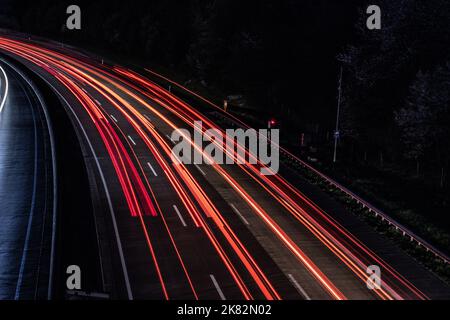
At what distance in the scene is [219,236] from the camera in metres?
26.0

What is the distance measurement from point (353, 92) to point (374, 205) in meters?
21.0

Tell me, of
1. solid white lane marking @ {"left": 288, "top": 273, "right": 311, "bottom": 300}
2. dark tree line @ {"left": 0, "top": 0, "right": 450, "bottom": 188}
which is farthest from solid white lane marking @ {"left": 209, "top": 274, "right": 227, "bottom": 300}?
dark tree line @ {"left": 0, "top": 0, "right": 450, "bottom": 188}

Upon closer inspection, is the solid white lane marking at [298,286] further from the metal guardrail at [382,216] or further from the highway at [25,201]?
the highway at [25,201]

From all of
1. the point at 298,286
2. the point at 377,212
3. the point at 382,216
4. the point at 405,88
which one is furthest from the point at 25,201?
the point at 405,88

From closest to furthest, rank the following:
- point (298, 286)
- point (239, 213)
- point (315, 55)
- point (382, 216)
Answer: point (298, 286), point (382, 216), point (239, 213), point (315, 55)

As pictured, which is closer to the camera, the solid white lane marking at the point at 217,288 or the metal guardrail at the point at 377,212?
the solid white lane marking at the point at 217,288

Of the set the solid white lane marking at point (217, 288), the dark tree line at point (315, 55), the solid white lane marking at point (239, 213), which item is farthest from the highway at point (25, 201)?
the dark tree line at point (315, 55)

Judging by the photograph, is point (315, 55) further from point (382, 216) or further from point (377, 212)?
point (382, 216)

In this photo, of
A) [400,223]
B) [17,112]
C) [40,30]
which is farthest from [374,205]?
[40,30]

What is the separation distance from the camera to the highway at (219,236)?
21422 millimetres

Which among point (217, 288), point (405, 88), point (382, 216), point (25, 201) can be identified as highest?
point (405, 88)

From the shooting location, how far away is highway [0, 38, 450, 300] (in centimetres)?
2142

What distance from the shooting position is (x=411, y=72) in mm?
45281

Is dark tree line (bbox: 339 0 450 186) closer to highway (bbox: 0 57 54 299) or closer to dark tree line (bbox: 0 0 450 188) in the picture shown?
dark tree line (bbox: 0 0 450 188)
